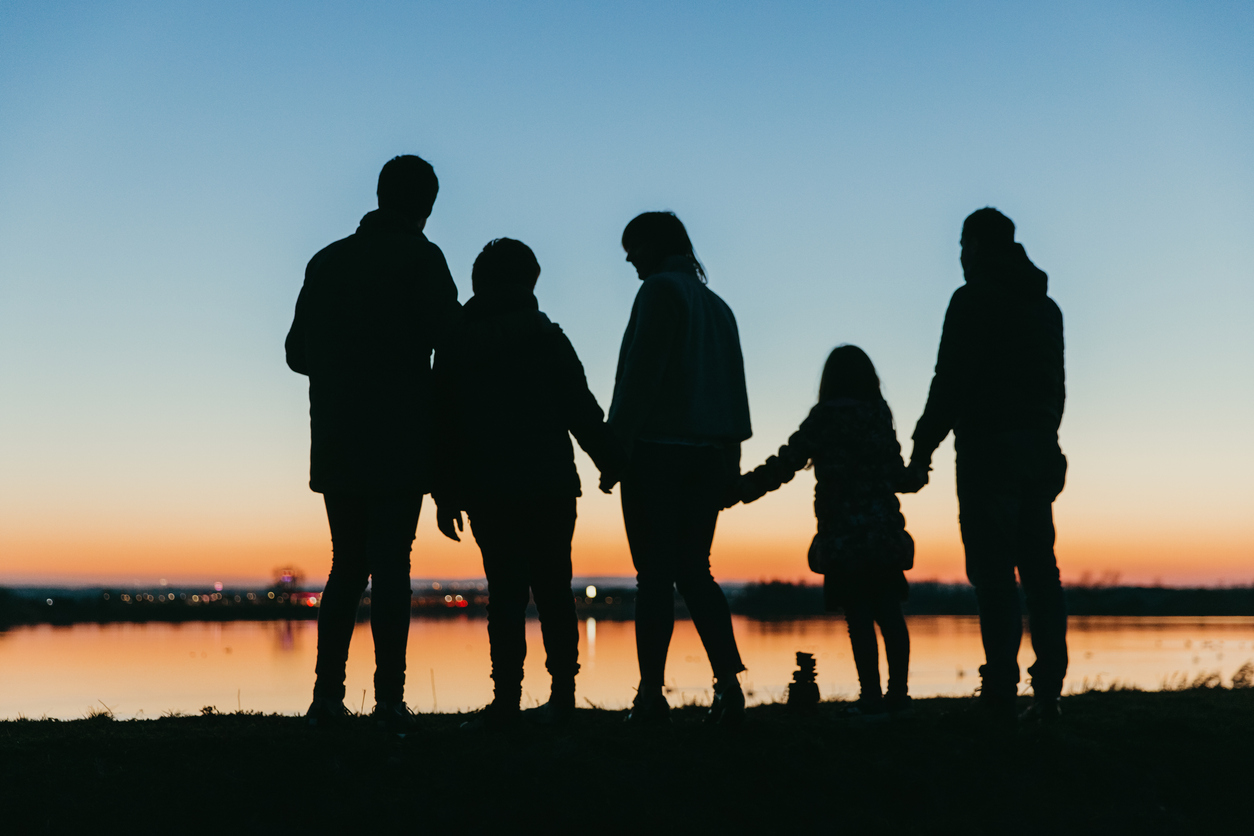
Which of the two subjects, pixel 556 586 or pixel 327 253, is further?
pixel 327 253

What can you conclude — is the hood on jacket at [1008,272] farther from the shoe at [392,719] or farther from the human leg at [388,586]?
the shoe at [392,719]

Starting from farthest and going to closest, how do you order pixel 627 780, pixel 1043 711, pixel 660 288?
pixel 1043 711 → pixel 660 288 → pixel 627 780

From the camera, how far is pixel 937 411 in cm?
419

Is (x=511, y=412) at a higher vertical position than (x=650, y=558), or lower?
higher

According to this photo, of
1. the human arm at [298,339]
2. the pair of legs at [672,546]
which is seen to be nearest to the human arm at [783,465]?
the pair of legs at [672,546]

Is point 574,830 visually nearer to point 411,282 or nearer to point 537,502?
point 537,502

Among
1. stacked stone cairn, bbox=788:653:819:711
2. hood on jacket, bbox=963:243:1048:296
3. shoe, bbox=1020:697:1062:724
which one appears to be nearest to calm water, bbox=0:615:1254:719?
stacked stone cairn, bbox=788:653:819:711

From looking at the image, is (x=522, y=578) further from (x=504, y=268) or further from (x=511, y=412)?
(x=504, y=268)

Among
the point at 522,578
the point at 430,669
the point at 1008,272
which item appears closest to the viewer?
the point at 522,578

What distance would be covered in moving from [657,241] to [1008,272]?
167 centimetres

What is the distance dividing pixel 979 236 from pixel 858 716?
230cm

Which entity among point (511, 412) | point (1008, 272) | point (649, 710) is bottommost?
point (649, 710)

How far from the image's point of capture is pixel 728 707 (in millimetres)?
3477

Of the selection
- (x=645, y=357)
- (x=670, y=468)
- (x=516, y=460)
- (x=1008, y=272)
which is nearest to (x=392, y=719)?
(x=516, y=460)
